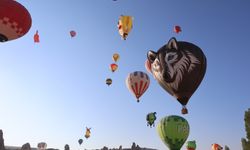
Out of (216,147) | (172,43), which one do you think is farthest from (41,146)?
(172,43)

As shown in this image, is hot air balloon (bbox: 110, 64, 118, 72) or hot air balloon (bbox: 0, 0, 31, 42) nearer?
hot air balloon (bbox: 0, 0, 31, 42)

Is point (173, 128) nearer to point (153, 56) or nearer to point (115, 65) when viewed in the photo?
point (153, 56)

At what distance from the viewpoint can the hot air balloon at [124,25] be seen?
3069cm

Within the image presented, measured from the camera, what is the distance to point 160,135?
90.0 ft

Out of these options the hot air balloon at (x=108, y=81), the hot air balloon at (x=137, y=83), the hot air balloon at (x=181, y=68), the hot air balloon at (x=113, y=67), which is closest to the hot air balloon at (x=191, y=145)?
the hot air balloon at (x=137, y=83)

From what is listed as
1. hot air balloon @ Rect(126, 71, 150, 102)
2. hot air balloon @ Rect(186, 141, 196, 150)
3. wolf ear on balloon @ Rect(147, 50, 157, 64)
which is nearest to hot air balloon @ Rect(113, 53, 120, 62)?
hot air balloon @ Rect(126, 71, 150, 102)

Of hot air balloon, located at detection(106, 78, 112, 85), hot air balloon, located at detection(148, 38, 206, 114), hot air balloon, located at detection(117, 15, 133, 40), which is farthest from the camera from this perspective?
hot air balloon, located at detection(106, 78, 112, 85)

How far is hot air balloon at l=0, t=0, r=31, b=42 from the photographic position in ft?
54.2

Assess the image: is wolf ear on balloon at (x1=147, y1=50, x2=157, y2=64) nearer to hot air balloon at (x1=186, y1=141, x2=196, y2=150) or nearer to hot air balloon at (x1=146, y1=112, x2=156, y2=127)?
hot air balloon at (x1=146, y1=112, x2=156, y2=127)

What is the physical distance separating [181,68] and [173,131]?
5.44 metres

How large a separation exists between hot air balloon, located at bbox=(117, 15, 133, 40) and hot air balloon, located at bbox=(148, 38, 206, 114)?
716 centimetres

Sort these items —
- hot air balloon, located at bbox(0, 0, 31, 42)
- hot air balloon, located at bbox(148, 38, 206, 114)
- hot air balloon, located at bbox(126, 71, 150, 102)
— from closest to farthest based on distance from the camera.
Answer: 1. hot air balloon, located at bbox(0, 0, 31, 42)
2. hot air balloon, located at bbox(148, 38, 206, 114)
3. hot air balloon, located at bbox(126, 71, 150, 102)

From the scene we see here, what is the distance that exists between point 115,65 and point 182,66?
689 inches

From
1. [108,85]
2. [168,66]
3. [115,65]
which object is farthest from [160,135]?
[108,85]
